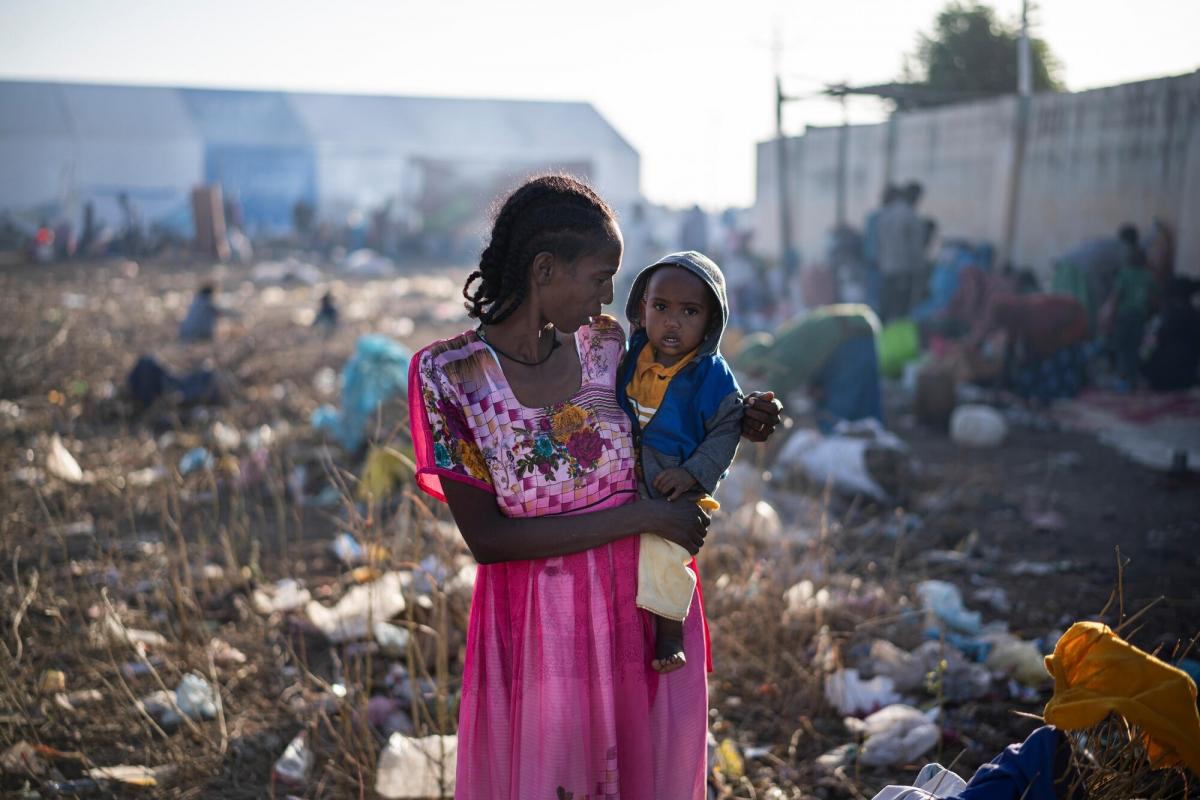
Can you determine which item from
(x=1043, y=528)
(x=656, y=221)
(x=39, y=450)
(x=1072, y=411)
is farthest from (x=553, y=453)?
(x=656, y=221)

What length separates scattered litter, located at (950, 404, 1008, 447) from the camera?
662cm

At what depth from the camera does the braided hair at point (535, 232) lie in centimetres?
160

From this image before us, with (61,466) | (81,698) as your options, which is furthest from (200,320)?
(81,698)

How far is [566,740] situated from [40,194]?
33.4m

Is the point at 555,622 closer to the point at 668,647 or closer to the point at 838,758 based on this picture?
the point at 668,647

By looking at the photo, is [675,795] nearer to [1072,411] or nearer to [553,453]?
[553,453]

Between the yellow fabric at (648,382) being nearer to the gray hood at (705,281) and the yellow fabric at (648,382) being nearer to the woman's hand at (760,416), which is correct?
the gray hood at (705,281)

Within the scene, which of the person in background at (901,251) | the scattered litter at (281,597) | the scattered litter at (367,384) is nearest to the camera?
the scattered litter at (281,597)

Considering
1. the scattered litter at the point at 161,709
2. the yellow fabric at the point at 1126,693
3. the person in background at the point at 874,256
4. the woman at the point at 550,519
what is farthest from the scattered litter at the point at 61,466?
the person in background at the point at 874,256

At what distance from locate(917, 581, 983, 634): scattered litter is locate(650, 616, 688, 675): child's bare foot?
7.20ft

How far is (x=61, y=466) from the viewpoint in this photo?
204 inches

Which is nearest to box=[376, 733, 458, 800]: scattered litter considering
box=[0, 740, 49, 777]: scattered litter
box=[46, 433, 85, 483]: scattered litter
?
box=[0, 740, 49, 777]: scattered litter

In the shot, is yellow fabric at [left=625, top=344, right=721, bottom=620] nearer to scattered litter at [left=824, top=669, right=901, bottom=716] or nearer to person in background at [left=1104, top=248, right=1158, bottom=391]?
scattered litter at [left=824, top=669, right=901, bottom=716]

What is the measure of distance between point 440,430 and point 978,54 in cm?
1986
